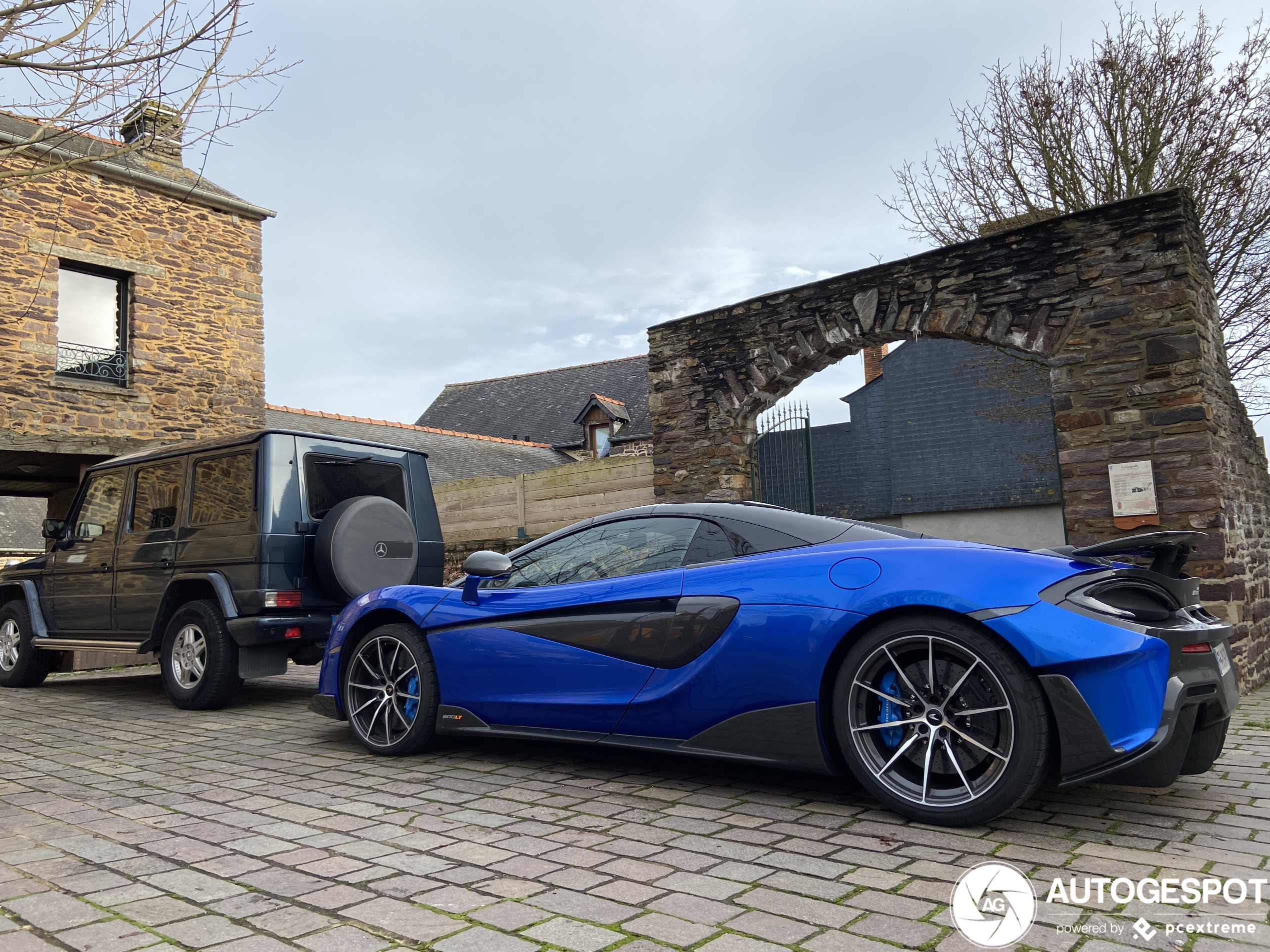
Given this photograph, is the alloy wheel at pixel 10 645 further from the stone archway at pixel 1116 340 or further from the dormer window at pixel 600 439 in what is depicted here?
the dormer window at pixel 600 439

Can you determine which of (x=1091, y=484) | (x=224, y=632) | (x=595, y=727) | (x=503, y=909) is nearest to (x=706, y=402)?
(x=1091, y=484)

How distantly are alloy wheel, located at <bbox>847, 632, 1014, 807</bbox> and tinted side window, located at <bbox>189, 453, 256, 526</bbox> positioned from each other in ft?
16.0

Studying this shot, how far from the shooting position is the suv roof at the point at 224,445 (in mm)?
6664

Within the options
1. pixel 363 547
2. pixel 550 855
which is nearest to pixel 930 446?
pixel 363 547

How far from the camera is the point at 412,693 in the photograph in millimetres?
4707

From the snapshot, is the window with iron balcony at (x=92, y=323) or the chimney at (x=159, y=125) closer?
the chimney at (x=159, y=125)

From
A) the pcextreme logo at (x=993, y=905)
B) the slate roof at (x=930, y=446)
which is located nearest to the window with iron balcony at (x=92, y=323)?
the pcextreme logo at (x=993, y=905)

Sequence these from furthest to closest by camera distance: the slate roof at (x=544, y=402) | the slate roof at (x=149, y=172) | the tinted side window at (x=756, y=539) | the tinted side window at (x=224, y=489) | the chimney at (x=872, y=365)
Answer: the slate roof at (x=544, y=402) → the chimney at (x=872, y=365) → the slate roof at (x=149, y=172) → the tinted side window at (x=224, y=489) → the tinted side window at (x=756, y=539)

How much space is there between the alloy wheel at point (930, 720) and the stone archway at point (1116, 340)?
4.31m

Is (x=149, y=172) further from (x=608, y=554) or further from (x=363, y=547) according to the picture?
(x=608, y=554)

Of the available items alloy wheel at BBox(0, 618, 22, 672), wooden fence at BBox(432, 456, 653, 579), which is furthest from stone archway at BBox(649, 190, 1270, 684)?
alloy wheel at BBox(0, 618, 22, 672)

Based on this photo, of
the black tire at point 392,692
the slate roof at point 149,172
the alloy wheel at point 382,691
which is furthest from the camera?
the slate roof at point 149,172

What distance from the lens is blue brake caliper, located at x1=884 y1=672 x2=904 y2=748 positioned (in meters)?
3.29

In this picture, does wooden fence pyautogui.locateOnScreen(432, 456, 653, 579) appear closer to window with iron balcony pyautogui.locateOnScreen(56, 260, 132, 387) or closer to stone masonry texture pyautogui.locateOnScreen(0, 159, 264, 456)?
stone masonry texture pyautogui.locateOnScreen(0, 159, 264, 456)
